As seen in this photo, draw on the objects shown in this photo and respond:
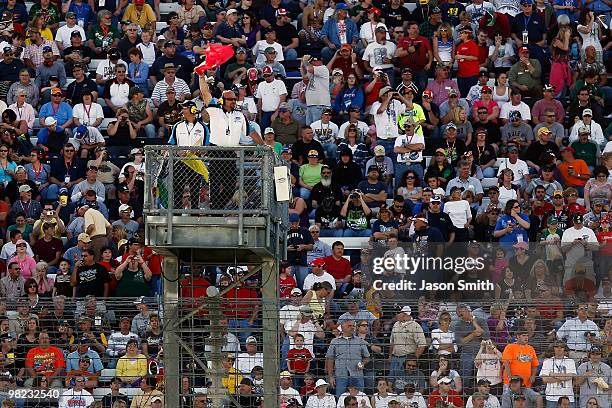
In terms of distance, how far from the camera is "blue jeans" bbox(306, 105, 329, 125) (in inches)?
1304

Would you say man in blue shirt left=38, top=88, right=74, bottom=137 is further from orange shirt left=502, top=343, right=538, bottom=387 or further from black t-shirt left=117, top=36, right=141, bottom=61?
orange shirt left=502, top=343, right=538, bottom=387

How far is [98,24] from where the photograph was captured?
116 feet

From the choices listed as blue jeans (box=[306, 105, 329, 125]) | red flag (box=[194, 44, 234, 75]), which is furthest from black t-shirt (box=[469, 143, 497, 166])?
red flag (box=[194, 44, 234, 75])

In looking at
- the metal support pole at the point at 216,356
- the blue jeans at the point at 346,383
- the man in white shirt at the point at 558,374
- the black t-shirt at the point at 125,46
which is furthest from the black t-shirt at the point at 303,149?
the metal support pole at the point at 216,356

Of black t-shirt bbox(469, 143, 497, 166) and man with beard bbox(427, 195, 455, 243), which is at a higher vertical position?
black t-shirt bbox(469, 143, 497, 166)

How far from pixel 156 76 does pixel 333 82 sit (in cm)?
332

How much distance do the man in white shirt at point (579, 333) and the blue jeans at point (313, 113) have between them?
765 cm

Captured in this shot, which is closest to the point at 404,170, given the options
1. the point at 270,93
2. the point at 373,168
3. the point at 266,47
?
the point at 373,168

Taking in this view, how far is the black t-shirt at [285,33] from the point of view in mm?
35125

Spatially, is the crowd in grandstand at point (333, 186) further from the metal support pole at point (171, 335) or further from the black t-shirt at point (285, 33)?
the metal support pole at point (171, 335)

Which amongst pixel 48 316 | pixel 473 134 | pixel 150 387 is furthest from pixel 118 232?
pixel 473 134

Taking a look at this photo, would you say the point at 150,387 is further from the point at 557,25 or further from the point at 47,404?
the point at 557,25

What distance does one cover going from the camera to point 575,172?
32094 millimetres

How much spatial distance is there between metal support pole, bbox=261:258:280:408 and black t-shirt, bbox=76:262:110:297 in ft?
17.8
